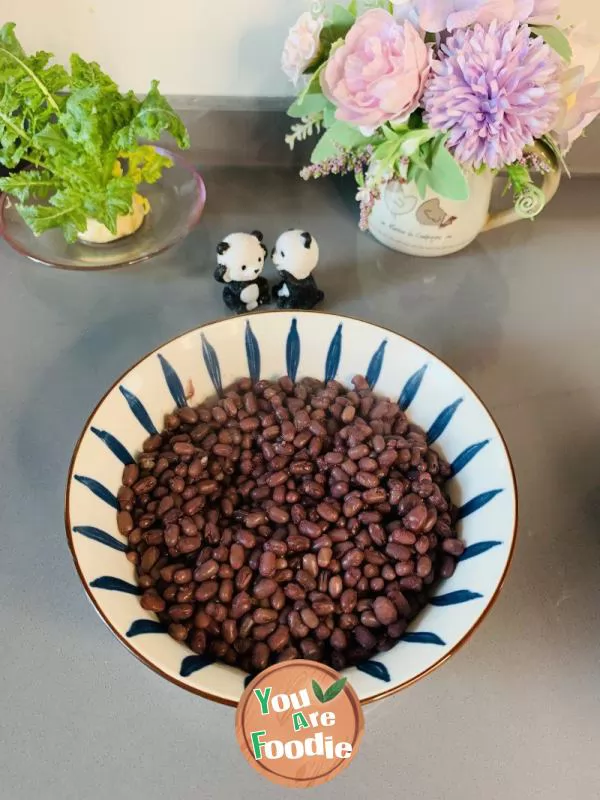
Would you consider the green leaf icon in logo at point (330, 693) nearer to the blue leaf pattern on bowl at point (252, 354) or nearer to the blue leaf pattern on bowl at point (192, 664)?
the blue leaf pattern on bowl at point (192, 664)

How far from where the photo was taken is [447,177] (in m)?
0.79

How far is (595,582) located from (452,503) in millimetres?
191

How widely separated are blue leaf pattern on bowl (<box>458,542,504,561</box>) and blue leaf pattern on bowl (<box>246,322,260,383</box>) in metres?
0.33

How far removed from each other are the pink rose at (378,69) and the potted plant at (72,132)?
223mm

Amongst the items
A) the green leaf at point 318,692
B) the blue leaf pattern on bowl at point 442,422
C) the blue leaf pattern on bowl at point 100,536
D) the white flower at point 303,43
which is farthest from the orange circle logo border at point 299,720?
the white flower at point 303,43

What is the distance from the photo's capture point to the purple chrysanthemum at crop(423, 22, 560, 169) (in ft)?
2.25

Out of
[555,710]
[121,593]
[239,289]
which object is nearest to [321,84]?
[239,289]

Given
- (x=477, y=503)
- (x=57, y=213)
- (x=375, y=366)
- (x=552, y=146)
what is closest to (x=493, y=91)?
(x=552, y=146)

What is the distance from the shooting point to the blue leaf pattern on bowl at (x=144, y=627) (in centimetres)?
60

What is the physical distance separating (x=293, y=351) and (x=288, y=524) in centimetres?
22

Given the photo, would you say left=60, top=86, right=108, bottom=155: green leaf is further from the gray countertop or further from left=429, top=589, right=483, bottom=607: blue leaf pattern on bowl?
left=429, top=589, right=483, bottom=607: blue leaf pattern on bowl

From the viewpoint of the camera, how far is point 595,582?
765mm

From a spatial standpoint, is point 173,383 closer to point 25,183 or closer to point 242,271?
point 242,271

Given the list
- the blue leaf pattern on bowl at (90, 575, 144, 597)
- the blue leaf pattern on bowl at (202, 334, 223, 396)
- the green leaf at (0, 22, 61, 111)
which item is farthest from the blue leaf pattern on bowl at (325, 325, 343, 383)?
the green leaf at (0, 22, 61, 111)
